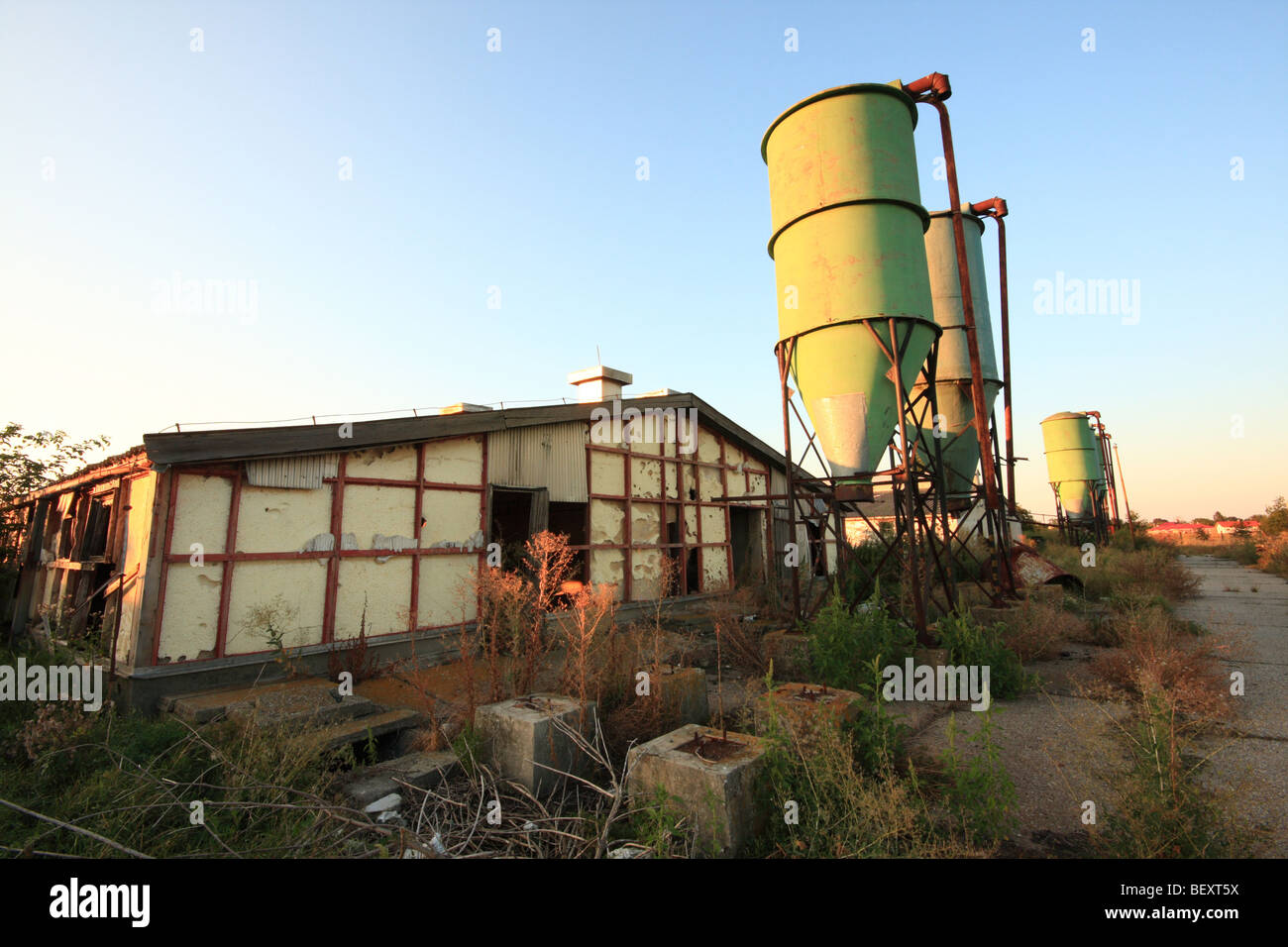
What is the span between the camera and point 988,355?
12375 millimetres

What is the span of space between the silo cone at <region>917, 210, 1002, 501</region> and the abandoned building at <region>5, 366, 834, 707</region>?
532cm

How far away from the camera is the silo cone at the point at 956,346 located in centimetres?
1221

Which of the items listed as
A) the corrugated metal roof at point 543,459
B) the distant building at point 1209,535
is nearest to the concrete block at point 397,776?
the corrugated metal roof at point 543,459

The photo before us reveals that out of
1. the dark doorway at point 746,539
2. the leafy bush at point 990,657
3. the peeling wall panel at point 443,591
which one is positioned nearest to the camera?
the leafy bush at point 990,657

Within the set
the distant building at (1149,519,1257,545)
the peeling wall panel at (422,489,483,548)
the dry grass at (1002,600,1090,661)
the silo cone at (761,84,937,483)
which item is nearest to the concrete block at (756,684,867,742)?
the silo cone at (761,84,937,483)

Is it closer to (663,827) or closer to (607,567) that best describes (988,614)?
(607,567)

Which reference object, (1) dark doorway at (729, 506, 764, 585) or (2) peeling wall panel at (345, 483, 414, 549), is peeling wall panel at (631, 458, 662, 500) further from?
(2) peeling wall panel at (345, 483, 414, 549)

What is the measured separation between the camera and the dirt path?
3590 mm

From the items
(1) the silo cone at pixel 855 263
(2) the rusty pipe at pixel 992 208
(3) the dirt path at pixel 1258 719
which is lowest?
(3) the dirt path at pixel 1258 719

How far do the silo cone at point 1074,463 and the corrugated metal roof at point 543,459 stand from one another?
2550cm

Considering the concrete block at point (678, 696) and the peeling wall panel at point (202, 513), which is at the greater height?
the peeling wall panel at point (202, 513)

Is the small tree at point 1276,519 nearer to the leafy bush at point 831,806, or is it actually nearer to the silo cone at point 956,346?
the silo cone at point 956,346
